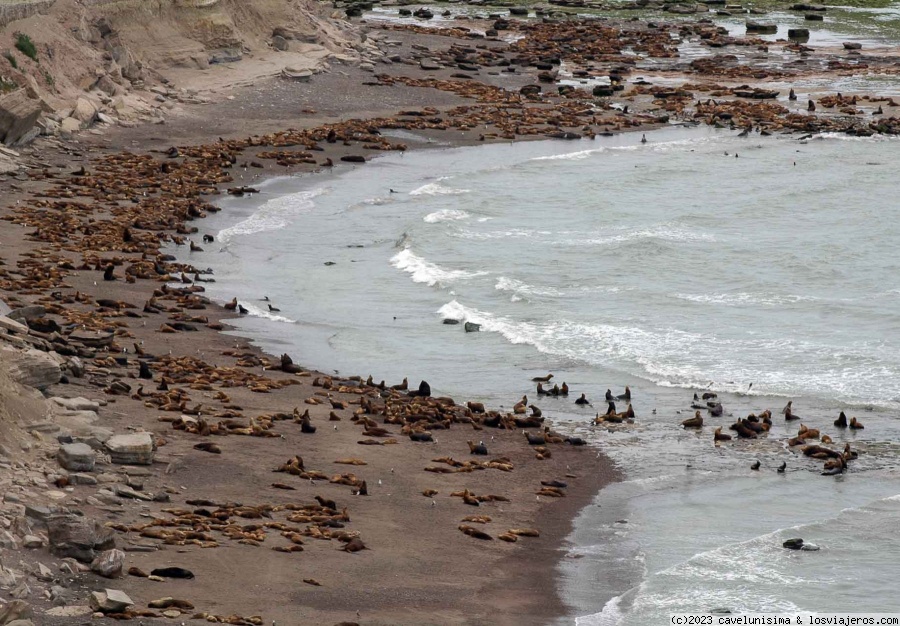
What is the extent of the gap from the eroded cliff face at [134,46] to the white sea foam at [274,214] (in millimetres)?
7205

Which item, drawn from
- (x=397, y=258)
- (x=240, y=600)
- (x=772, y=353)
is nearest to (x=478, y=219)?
(x=397, y=258)

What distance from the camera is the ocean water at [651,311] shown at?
52.0 feet

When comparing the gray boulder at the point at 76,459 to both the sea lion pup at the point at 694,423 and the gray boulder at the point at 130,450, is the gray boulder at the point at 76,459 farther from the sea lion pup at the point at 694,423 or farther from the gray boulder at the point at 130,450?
the sea lion pup at the point at 694,423

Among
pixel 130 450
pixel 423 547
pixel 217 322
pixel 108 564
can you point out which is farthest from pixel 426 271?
pixel 108 564

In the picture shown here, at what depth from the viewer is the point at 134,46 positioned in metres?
46.8

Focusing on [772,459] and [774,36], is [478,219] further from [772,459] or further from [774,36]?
[774,36]

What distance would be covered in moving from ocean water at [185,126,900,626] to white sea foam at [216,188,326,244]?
131 mm

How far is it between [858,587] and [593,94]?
138 ft

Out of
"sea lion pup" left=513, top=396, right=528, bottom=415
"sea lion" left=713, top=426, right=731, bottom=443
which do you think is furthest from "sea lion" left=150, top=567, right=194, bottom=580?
"sea lion" left=713, top=426, right=731, bottom=443

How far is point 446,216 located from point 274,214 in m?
4.78

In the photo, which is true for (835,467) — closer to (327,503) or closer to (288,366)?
(327,503)

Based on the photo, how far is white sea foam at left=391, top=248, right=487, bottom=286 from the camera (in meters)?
29.9

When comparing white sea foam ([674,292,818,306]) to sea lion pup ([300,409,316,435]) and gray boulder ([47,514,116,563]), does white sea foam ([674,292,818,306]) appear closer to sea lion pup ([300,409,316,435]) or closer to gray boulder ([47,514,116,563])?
sea lion pup ([300,409,316,435])

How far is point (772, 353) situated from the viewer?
24.4m
